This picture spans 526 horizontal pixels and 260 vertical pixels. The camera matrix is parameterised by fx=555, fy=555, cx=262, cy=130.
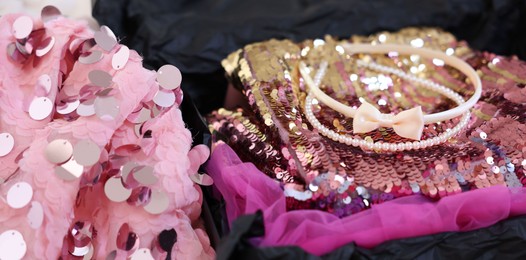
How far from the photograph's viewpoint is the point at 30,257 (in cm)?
54

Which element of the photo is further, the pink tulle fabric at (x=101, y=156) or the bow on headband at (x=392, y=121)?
the bow on headband at (x=392, y=121)

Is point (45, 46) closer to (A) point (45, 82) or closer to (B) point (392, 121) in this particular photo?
(A) point (45, 82)

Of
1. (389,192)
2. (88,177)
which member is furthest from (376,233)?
(88,177)

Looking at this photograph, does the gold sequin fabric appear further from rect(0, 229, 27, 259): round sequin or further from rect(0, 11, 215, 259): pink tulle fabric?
rect(0, 229, 27, 259): round sequin

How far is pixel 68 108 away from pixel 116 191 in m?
0.12

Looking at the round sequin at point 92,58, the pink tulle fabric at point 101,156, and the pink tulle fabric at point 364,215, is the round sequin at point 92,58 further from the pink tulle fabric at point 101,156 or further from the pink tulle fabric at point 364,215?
the pink tulle fabric at point 364,215

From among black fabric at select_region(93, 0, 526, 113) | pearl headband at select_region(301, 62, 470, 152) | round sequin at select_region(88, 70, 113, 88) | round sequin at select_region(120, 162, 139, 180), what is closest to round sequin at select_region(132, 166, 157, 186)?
round sequin at select_region(120, 162, 139, 180)

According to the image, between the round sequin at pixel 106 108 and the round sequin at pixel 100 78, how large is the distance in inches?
1.0

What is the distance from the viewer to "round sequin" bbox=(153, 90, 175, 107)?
61cm

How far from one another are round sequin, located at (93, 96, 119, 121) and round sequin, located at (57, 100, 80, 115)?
0.14 ft

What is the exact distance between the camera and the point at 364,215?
0.58 m

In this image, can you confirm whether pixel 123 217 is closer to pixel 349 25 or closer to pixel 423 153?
pixel 423 153

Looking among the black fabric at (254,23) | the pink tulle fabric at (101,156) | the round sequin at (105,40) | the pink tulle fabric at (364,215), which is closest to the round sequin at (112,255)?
the pink tulle fabric at (101,156)

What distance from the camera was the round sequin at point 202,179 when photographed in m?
0.61
